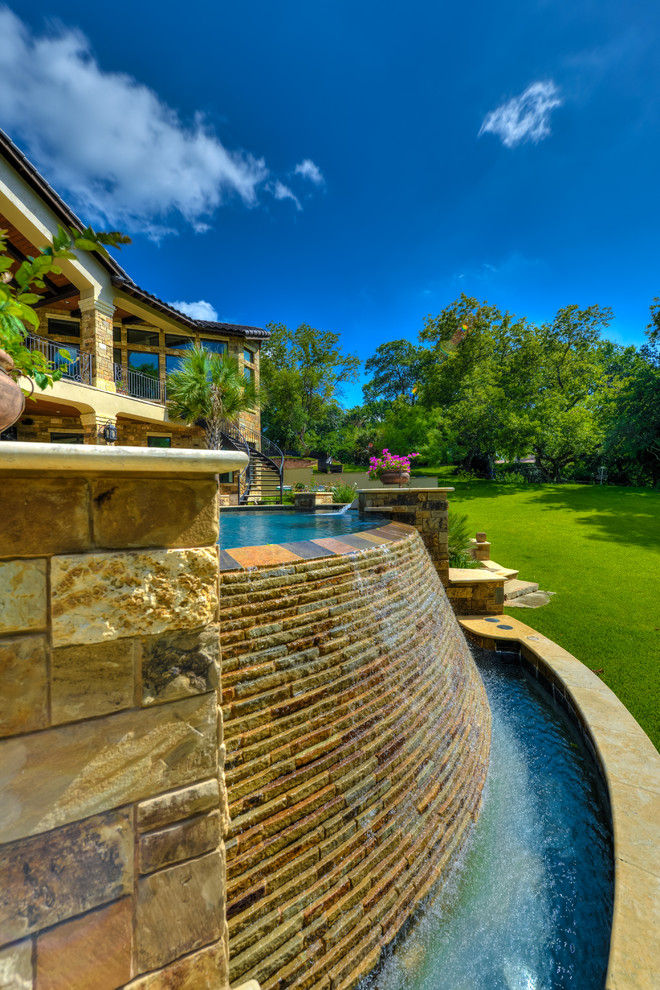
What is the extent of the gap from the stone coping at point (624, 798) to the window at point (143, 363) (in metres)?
17.5

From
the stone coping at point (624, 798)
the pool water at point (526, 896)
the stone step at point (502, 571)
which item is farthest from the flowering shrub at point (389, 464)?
the pool water at point (526, 896)

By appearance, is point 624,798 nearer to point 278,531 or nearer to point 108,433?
point 278,531

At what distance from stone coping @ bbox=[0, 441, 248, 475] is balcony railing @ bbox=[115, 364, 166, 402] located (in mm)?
16078

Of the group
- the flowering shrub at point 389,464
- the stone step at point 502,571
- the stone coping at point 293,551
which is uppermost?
the flowering shrub at point 389,464

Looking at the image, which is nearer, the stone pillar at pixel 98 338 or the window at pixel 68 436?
the stone pillar at pixel 98 338

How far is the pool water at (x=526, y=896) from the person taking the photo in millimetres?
2268

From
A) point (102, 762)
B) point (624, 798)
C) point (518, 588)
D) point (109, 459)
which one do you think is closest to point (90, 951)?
point (102, 762)

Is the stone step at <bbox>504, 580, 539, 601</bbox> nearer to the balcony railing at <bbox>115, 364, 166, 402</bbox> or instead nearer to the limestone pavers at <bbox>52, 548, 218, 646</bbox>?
the limestone pavers at <bbox>52, 548, 218, 646</bbox>

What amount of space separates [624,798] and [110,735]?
388 centimetres

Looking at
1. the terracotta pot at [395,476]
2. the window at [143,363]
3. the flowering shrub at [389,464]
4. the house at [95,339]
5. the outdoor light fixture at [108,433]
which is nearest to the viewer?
the terracotta pot at [395,476]

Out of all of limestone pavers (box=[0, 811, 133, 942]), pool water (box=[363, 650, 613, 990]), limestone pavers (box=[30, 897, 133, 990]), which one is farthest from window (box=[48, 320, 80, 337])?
pool water (box=[363, 650, 613, 990])

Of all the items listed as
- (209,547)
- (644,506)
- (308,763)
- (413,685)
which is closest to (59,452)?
(209,547)

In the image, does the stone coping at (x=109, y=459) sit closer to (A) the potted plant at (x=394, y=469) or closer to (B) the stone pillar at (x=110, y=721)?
(B) the stone pillar at (x=110, y=721)

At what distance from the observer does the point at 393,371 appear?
4359 cm
